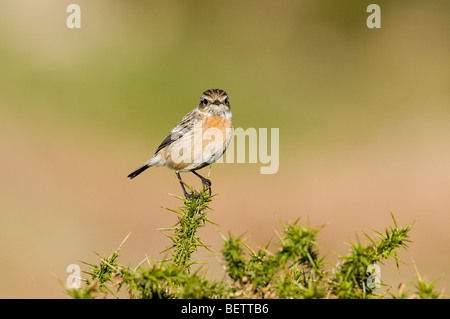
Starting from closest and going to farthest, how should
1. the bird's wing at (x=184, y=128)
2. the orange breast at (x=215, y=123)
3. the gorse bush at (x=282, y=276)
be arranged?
the gorse bush at (x=282, y=276), the orange breast at (x=215, y=123), the bird's wing at (x=184, y=128)

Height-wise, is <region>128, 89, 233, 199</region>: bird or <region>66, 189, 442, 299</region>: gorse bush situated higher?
<region>128, 89, 233, 199</region>: bird

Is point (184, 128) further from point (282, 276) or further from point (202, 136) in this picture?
point (282, 276)

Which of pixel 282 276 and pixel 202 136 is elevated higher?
pixel 202 136

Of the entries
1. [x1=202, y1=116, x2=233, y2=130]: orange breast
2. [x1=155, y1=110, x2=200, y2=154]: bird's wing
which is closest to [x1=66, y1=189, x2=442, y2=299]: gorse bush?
[x1=202, y1=116, x2=233, y2=130]: orange breast

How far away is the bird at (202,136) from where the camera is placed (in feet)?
17.7

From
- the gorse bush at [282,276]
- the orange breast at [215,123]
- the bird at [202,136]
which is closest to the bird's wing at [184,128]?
the bird at [202,136]

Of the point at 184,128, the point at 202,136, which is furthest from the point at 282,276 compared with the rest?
the point at 184,128

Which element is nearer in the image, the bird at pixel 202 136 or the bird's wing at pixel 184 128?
the bird at pixel 202 136

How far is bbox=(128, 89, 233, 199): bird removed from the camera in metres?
5.39

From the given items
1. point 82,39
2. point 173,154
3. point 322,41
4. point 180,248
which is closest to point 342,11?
point 322,41

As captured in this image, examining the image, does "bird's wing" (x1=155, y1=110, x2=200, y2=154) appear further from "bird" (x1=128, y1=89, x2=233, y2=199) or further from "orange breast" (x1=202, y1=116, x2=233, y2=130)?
"orange breast" (x1=202, y1=116, x2=233, y2=130)

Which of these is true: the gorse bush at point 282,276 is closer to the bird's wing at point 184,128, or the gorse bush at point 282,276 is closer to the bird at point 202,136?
the bird at point 202,136

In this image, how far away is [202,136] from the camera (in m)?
5.52
